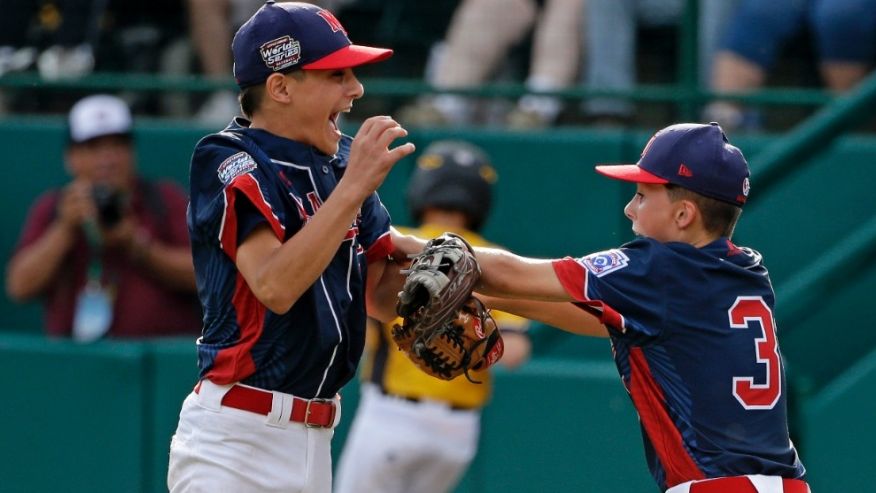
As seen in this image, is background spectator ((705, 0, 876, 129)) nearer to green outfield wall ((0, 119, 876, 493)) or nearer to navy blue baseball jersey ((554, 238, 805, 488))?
green outfield wall ((0, 119, 876, 493))

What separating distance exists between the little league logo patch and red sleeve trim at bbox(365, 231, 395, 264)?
0.56 meters

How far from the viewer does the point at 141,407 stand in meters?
6.25

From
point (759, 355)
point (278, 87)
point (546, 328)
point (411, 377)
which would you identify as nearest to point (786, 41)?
point (546, 328)

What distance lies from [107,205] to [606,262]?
10.3 feet

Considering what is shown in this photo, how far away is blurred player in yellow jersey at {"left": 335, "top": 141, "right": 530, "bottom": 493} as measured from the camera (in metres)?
5.55

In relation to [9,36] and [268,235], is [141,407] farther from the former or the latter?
[268,235]

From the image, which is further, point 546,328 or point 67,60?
point 67,60

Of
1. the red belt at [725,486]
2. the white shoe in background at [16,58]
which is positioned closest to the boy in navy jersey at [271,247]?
the red belt at [725,486]

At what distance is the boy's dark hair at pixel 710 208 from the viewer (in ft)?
12.3

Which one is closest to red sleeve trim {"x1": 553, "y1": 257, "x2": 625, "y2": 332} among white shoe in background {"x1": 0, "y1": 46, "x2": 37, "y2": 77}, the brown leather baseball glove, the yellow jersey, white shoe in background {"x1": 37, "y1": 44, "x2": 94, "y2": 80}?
the brown leather baseball glove

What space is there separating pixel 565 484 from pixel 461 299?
247 cm

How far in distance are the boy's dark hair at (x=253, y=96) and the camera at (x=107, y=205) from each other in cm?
262

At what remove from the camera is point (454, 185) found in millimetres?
5711

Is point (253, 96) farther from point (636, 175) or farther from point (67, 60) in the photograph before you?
point (67, 60)
